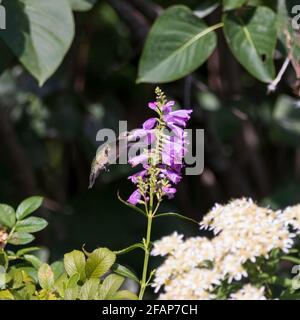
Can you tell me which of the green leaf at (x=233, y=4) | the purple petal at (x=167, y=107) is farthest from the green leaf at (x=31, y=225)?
the green leaf at (x=233, y=4)

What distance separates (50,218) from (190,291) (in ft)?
4.22

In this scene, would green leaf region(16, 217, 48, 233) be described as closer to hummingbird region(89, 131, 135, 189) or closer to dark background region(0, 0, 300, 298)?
hummingbird region(89, 131, 135, 189)

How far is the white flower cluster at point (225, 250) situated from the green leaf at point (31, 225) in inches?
6.8

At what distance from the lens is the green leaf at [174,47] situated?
1.41m

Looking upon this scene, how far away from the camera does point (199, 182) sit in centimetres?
249

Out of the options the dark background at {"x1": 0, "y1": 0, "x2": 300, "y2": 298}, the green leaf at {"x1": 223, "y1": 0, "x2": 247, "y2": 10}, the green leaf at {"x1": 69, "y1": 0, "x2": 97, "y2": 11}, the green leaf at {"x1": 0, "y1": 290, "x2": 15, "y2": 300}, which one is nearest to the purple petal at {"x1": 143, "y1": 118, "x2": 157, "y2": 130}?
the green leaf at {"x1": 0, "y1": 290, "x2": 15, "y2": 300}

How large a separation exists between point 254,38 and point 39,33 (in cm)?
39

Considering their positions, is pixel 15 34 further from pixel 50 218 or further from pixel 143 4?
pixel 50 218

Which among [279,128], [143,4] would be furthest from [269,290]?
[279,128]

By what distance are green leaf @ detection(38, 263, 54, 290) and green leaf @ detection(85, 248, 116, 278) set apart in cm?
5

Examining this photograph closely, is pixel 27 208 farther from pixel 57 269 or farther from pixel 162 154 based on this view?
pixel 162 154

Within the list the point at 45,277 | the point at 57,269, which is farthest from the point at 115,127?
the point at 45,277

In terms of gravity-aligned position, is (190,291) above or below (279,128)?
above

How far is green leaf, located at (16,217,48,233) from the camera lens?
1046 mm
